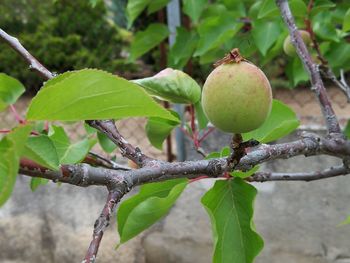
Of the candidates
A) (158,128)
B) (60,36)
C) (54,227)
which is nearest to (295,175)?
(158,128)

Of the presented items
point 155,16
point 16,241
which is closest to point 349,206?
point 16,241

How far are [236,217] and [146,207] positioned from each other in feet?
0.36

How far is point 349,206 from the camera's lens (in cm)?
164

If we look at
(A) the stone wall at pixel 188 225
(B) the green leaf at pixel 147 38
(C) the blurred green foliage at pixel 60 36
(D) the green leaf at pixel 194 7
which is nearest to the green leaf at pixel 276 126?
(D) the green leaf at pixel 194 7

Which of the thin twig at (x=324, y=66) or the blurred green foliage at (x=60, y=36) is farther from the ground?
the blurred green foliage at (x=60, y=36)

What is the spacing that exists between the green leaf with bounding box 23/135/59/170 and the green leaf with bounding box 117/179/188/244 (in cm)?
19

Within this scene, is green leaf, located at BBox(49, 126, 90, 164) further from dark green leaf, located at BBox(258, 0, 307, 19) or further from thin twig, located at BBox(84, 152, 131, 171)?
dark green leaf, located at BBox(258, 0, 307, 19)

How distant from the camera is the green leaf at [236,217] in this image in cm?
59

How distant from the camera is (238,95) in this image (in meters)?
0.40

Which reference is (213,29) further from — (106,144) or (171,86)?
(171,86)

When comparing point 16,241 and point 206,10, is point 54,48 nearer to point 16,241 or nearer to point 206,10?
point 16,241

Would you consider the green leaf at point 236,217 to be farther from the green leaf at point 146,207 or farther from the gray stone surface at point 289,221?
the gray stone surface at point 289,221

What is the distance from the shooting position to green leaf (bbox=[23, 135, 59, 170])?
329mm

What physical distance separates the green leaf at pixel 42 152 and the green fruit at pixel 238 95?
5.3 inches
